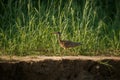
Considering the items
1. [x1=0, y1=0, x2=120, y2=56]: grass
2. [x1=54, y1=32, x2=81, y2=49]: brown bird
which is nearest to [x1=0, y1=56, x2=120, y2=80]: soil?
[x1=54, y1=32, x2=81, y2=49]: brown bird

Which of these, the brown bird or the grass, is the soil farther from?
the grass

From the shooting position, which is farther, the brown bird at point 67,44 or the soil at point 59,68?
the brown bird at point 67,44

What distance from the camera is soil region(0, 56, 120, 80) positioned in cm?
526

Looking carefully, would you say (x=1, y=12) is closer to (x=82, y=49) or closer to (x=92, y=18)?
(x=92, y=18)

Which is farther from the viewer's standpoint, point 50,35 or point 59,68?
point 50,35

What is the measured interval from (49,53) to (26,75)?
2.80ft

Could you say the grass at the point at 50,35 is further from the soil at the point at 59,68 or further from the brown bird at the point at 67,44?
the soil at the point at 59,68

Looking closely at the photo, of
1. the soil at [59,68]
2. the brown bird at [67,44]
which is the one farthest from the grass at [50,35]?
the soil at [59,68]

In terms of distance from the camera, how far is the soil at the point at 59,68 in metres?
5.26

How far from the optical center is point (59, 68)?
17.4 feet

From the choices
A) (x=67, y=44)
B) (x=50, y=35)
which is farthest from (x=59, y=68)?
(x=50, y=35)

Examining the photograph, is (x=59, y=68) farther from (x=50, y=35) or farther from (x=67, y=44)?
(x=50, y=35)

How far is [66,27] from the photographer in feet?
22.5

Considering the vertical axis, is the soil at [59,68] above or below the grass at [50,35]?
below
